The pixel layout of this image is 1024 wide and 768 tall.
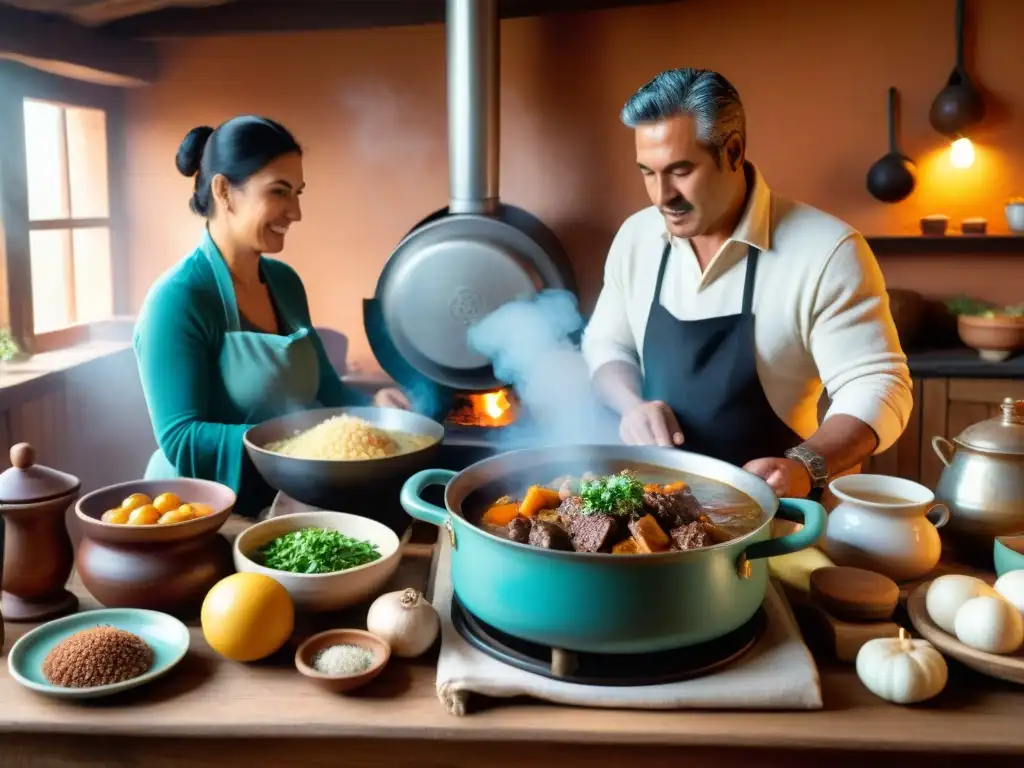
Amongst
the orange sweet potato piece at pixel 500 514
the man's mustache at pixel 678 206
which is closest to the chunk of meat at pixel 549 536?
the orange sweet potato piece at pixel 500 514

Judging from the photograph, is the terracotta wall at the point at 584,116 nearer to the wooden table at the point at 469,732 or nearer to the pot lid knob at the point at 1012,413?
the pot lid knob at the point at 1012,413

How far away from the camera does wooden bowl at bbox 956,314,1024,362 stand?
12.3ft

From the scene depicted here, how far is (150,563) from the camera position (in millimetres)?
1431

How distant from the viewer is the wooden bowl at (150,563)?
4.66ft

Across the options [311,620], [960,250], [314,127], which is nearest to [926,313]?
[960,250]

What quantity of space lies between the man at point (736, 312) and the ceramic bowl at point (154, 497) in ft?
3.03

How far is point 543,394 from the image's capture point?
12.0ft

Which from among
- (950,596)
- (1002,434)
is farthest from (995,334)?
(950,596)

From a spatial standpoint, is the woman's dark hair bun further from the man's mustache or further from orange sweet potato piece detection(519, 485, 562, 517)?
orange sweet potato piece detection(519, 485, 562, 517)

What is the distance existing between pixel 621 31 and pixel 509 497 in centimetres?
311

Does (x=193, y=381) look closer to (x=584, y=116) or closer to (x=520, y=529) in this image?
(x=520, y=529)

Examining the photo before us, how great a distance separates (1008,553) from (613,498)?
26.1 inches

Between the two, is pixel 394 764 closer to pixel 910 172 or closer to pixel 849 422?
pixel 849 422

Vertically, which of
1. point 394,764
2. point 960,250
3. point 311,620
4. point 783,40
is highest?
point 783,40
